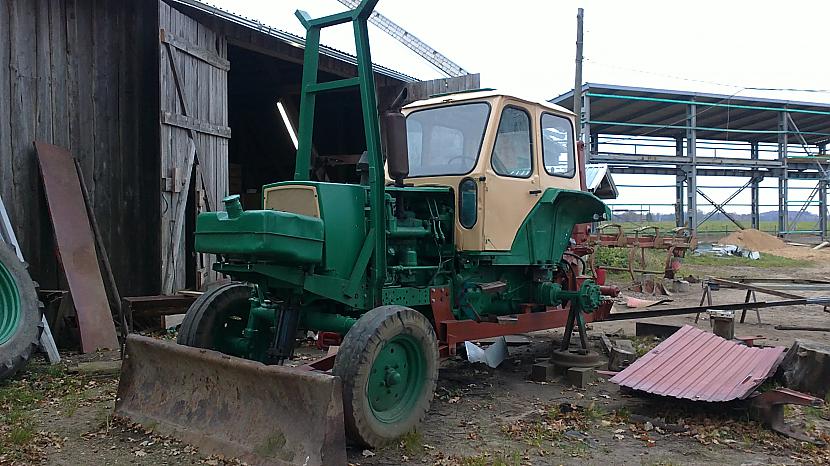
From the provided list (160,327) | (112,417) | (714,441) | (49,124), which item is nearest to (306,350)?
(160,327)

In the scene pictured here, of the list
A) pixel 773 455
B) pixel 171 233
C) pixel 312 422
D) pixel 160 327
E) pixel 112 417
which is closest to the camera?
pixel 312 422

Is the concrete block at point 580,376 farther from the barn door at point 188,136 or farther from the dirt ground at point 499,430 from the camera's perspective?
the barn door at point 188,136

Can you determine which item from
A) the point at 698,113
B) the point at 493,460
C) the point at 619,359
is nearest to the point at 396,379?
the point at 493,460

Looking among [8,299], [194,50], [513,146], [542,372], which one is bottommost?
[542,372]

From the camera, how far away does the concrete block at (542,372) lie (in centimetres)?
650

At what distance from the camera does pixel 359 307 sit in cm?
514

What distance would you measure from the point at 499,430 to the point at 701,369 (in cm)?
185

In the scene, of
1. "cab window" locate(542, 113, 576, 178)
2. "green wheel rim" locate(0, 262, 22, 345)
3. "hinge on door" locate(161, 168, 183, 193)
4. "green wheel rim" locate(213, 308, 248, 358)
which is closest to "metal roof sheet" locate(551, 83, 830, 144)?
"hinge on door" locate(161, 168, 183, 193)

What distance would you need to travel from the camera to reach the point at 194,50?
9.62 metres

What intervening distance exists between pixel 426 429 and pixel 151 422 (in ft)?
6.02

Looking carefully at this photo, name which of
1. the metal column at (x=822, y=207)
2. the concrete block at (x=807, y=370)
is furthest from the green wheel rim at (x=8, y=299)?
the metal column at (x=822, y=207)

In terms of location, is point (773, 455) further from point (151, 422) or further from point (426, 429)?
point (151, 422)

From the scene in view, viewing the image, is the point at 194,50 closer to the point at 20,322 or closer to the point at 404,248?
the point at 20,322

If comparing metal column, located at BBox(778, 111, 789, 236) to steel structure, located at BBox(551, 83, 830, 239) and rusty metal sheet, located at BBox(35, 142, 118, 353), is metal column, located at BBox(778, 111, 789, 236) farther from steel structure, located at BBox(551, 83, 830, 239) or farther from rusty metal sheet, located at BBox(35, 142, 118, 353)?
rusty metal sheet, located at BBox(35, 142, 118, 353)
